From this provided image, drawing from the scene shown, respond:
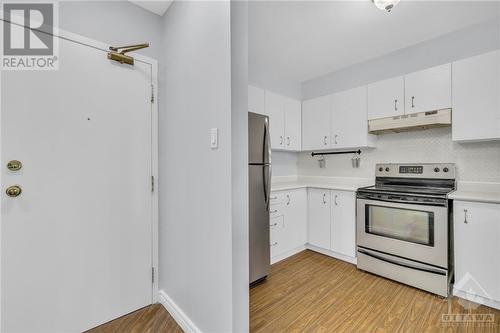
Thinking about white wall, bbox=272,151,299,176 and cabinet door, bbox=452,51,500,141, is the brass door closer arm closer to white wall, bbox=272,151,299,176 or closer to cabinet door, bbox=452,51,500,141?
white wall, bbox=272,151,299,176

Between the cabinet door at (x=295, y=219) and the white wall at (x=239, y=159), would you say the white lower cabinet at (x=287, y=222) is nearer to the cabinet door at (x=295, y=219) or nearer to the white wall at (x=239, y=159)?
the cabinet door at (x=295, y=219)

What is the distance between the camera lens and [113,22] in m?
1.76

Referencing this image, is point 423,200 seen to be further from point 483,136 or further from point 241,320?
point 241,320

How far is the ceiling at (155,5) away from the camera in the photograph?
1.85 metres

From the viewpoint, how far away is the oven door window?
222 cm

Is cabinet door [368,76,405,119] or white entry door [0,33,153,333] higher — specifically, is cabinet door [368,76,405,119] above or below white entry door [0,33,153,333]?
above

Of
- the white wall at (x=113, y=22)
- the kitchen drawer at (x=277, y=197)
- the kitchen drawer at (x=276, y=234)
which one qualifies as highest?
the white wall at (x=113, y=22)

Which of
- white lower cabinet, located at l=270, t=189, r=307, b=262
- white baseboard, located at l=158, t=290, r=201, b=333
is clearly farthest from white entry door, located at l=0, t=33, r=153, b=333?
white lower cabinet, located at l=270, t=189, r=307, b=262

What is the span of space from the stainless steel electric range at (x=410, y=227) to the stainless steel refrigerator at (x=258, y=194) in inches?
46.5

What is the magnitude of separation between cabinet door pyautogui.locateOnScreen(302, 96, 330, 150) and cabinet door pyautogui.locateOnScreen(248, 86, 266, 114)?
0.90 metres

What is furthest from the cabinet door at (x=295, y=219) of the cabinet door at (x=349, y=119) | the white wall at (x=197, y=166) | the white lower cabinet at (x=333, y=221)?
the white wall at (x=197, y=166)

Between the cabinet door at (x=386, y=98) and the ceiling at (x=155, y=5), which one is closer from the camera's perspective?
the ceiling at (x=155, y=5)

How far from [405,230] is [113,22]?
3.32m

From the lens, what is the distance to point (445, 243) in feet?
6.91
